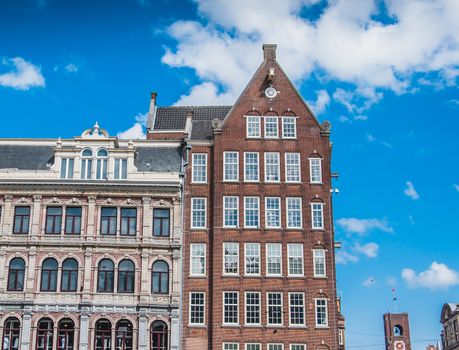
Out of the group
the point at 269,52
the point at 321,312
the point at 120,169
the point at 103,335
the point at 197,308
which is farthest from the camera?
the point at 269,52

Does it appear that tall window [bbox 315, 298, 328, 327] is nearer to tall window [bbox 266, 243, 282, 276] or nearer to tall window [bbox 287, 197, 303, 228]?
tall window [bbox 266, 243, 282, 276]

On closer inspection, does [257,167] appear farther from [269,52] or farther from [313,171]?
[269,52]

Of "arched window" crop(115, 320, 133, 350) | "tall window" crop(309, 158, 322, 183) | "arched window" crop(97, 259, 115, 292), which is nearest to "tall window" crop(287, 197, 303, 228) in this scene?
"tall window" crop(309, 158, 322, 183)

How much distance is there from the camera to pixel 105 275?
154 ft

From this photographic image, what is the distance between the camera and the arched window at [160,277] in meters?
46.9

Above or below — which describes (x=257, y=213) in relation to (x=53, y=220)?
above

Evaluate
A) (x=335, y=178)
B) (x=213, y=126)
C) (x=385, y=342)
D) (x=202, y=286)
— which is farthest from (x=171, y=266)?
(x=385, y=342)

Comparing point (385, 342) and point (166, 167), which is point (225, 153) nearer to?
point (166, 167)

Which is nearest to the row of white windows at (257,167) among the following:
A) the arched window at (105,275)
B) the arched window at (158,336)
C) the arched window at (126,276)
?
the arched window at (126,276)

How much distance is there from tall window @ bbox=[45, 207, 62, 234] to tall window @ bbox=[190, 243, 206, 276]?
9210mm

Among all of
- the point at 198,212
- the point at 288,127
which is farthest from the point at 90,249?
the point at 288,127

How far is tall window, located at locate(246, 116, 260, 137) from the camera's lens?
50.6m

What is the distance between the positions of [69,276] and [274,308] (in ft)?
45.6

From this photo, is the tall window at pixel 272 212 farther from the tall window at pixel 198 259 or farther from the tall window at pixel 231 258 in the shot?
the tall window at pixel 198 259
